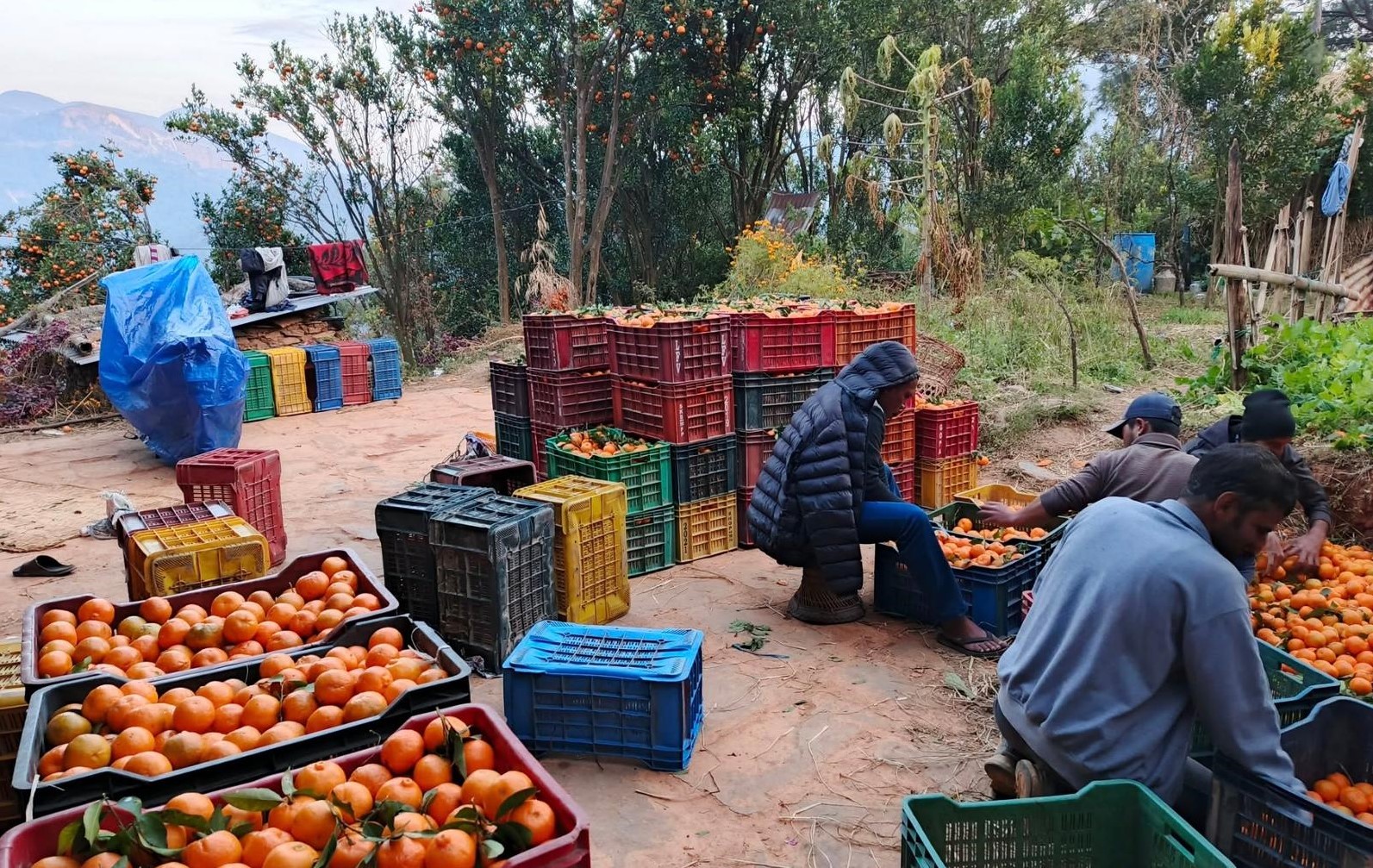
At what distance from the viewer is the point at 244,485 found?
631 centimetres

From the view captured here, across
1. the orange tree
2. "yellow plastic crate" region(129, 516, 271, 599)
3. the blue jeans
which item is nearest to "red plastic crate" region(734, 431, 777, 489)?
the blue jeans

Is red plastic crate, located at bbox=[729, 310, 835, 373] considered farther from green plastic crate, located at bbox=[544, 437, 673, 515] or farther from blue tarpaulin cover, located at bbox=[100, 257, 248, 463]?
blue tarpaulin cover, located at bbox=[100, 257, 248, 463]

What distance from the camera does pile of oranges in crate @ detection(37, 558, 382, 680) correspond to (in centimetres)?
315

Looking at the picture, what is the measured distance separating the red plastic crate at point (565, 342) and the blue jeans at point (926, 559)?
287 centimetres

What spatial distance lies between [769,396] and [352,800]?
15.6ft

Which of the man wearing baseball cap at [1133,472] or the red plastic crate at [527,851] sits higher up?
the man wearing baseball cap at [1133,472]

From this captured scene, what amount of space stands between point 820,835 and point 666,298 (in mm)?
17248

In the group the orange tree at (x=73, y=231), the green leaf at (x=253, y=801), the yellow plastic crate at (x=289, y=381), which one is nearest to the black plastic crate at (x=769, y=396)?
the green leaf at (x=253, y=801)

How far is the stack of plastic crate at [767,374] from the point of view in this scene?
21.2 feet

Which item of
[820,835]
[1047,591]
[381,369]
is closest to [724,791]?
[820,835]

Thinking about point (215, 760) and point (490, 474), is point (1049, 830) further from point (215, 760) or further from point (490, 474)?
point (490, 474)

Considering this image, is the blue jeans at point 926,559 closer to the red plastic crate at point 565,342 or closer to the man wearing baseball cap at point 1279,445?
the man wearing baseball cap at point 1279,445

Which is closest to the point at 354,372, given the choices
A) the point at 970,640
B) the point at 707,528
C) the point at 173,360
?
the point at 173,360

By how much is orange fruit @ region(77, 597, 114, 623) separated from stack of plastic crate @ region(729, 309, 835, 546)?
161 inches
